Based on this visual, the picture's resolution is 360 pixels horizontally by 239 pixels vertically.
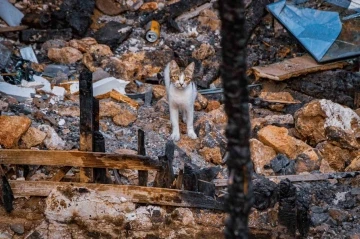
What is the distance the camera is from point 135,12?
1013 cm

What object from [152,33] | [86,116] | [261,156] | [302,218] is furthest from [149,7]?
[302,218]

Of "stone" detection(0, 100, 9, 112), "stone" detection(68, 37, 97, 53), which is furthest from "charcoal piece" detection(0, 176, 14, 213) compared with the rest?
"stone" detection(68, 37, 97, 53)

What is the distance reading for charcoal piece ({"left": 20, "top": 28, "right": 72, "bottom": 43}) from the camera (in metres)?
9.44

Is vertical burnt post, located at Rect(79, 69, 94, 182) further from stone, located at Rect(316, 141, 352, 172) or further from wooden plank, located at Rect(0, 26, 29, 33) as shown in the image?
wooden plank, located at Rect(0, 26, 29, 33)

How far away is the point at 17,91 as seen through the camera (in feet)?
25.5

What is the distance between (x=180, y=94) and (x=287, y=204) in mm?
2442

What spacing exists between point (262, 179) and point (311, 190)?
0.54m

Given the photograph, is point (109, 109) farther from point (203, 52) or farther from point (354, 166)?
point (354, 166)

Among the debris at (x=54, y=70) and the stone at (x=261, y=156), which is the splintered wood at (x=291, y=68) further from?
the debris at (x=54, y=70)

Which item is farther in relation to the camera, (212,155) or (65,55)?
(65,55)

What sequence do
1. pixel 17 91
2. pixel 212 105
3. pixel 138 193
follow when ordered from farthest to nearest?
pixel 212 105 → pixel 17 91 → pixel 138 193

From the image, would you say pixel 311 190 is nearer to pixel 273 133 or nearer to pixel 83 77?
pixel 273 133

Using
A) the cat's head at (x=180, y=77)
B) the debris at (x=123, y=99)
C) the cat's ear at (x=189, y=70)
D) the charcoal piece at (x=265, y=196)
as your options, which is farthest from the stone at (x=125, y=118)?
the charcoal piece at (x=265, y=196)

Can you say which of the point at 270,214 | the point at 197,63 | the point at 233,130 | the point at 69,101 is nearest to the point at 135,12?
the point at 197,63
